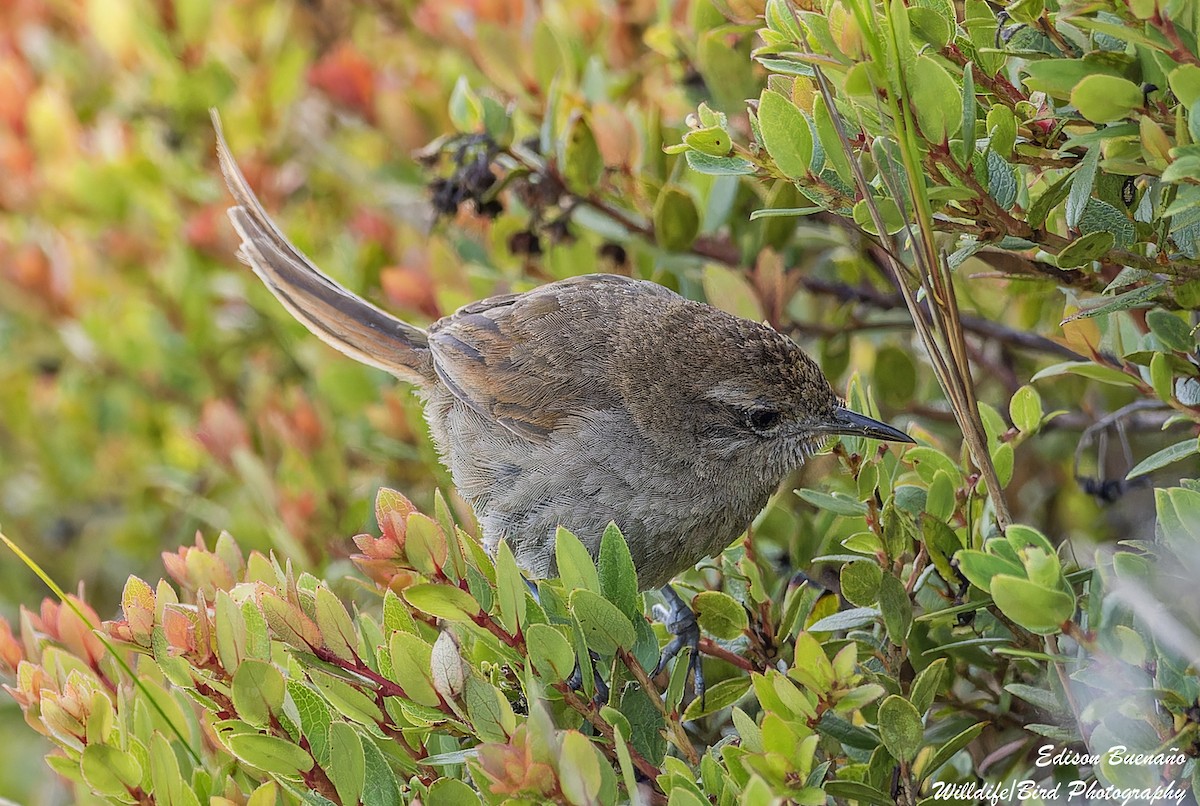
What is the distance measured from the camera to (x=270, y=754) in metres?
2.25

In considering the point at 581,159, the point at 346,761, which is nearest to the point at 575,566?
the point at 346,761

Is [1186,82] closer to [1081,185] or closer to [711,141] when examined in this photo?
[1081,185]

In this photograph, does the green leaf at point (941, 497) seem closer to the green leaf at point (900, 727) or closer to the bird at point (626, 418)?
the bird at point (626, 418)

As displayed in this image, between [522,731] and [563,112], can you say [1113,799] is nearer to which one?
[522,731]

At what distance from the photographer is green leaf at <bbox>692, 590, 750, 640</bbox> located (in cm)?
274

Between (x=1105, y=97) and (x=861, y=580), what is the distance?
106cm

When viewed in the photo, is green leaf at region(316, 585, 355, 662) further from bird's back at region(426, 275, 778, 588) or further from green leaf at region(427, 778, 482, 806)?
bird's back at region(426, 275, 778, 588)

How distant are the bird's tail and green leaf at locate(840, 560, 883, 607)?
2160 mm

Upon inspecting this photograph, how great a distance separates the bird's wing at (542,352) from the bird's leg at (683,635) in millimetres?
760

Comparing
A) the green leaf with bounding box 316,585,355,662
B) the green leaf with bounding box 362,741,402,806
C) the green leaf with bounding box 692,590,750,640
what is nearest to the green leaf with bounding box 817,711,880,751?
the green leaf with bounding box 692,590,750,640

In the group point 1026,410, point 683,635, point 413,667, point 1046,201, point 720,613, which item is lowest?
point 683,635

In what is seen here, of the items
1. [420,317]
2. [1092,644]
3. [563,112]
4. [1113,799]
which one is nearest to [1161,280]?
[1092,644]

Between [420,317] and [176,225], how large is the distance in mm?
1528

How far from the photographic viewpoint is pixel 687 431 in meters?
3.64
